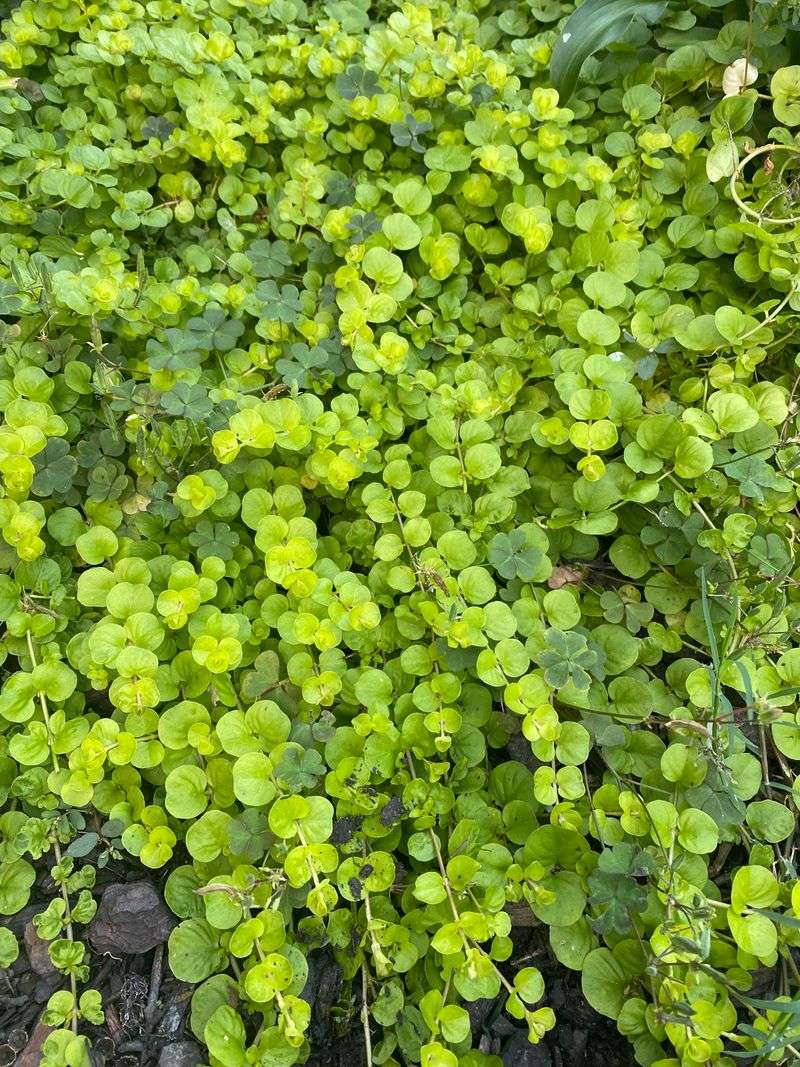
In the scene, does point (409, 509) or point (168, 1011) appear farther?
point (409, 509)

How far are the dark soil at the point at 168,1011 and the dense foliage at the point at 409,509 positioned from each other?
0.22 feet

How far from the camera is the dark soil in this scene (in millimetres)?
1601

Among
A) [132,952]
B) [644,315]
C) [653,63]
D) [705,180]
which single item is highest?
[653,63]

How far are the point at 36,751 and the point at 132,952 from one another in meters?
0.52

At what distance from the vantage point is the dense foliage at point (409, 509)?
1.54 metres

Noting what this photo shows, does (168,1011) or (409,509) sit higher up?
(409,509)

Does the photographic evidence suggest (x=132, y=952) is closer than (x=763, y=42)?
Yes

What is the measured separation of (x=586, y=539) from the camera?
1.95 m

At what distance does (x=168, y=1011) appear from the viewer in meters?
1.65

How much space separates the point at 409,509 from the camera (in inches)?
74.9

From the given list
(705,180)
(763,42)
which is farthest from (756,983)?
(763,42)

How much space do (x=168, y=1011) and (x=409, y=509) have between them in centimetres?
132

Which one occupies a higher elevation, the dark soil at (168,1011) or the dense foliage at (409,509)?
the dense foliage at (409,509)

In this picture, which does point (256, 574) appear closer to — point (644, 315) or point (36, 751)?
point (36, 751)
